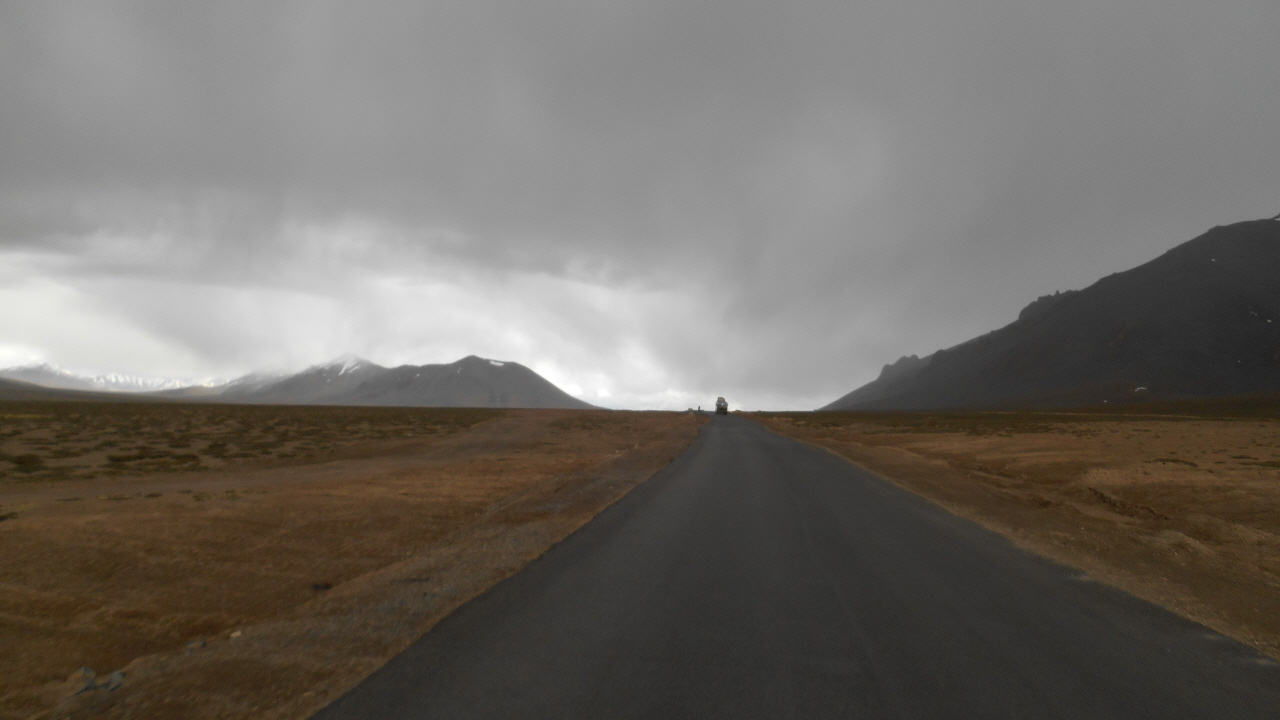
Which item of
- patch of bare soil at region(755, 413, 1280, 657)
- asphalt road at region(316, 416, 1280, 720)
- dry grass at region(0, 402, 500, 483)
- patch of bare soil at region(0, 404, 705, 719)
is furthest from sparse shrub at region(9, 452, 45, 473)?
patch of bare soil at region(755, 413, 1280, 657)

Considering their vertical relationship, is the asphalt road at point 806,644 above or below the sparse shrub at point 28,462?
below

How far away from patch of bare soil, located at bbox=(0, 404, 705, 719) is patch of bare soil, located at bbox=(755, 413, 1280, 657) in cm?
Answer: 842

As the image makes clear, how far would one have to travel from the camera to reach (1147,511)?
14812 mm

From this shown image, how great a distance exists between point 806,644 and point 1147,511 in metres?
14.3

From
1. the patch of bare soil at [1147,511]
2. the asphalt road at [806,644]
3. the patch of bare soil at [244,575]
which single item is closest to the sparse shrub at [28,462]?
the patch of bare soil at [244,575]

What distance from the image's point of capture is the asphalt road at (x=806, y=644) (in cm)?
448

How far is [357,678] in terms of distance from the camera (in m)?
4.77

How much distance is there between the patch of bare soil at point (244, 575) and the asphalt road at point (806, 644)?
803 millimetres

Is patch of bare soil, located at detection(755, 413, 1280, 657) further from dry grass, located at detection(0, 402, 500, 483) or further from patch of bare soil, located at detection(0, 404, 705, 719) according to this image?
dry grass, located at detection(0, 402, 500, 483)

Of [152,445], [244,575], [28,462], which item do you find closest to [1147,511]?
[244,575]

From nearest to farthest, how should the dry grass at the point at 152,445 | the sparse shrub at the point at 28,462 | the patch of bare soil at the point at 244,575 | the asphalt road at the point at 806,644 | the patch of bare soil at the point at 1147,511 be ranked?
the asphalt road at the point at 806,644
the patch of bare soil at the point at 244,575
the patch of bare soil at the point at 1147,511
the sparse shrub at the point at 28,462
the dry grass at the point at 152,445

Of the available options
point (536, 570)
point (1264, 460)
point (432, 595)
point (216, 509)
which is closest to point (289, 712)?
point (432, 595)

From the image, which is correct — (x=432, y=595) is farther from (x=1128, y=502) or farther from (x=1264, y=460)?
(x=1264, y=460)

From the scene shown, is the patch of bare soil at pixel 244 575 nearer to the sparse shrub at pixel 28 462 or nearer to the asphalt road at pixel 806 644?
the asphalt road at pixel 806 644
